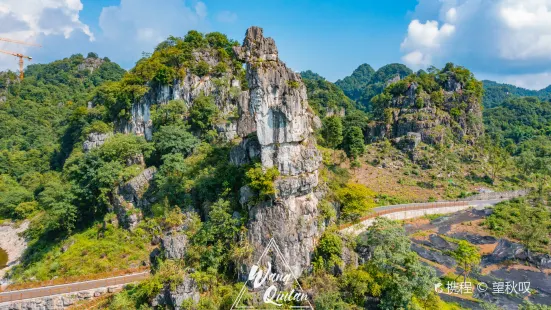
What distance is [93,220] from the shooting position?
37031 millimetres

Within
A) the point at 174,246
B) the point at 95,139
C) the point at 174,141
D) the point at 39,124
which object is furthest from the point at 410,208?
the point at 39,124

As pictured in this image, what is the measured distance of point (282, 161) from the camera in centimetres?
2677

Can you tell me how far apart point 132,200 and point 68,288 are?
440 inches

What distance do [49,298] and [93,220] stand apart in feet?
43.7

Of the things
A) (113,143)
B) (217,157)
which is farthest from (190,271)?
(113,143)

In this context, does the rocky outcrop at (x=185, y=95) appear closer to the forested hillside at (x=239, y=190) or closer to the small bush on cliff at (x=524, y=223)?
the forested hillside at (x=239, y=190)

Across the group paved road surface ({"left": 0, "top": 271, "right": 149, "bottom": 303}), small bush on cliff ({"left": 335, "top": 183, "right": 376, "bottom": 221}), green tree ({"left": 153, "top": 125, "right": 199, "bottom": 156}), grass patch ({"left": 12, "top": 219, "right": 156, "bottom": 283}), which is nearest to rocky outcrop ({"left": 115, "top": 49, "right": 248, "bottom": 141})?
green tree ({"left": 153, "top": 125, "right": 199, "bottom": 156})

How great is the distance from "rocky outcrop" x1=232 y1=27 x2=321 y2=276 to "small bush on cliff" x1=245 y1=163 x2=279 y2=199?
0.56 metres

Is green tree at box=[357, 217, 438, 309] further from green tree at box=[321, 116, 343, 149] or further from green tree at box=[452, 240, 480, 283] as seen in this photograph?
green tree at box=[321, 116, 343, 149]

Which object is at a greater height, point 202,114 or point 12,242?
point 202,114

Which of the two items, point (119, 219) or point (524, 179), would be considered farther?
point (524, 179)

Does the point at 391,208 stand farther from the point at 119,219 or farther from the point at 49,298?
the point at 49,298

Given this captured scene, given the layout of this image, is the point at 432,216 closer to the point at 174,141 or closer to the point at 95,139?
the point at 174,141

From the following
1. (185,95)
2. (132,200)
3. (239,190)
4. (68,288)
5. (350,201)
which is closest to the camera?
(68,288)
